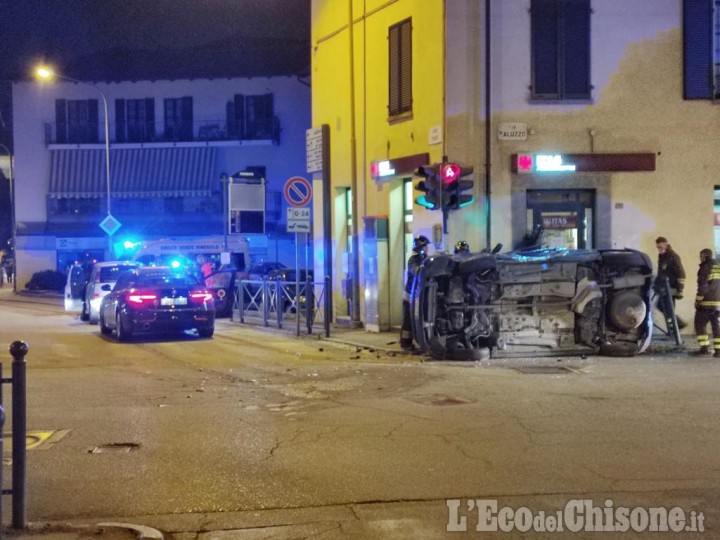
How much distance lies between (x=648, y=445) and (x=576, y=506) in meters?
2.06

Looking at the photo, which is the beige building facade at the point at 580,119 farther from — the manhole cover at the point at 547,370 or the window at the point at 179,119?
the window at the point at 179,119

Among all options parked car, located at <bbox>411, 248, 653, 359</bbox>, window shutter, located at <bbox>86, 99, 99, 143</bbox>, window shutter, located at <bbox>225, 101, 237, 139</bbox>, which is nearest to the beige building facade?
parked car, located at <bbox>411, 248, 653, 359</bbox>

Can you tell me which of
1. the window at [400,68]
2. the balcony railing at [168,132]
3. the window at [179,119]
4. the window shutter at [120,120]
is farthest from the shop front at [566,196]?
the window shutter at [120,120]

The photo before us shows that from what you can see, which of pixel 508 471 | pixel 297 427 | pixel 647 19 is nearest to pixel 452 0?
pixel 647 19

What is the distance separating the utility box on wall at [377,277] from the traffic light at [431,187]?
162 inches

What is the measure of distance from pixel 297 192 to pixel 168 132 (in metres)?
29.1

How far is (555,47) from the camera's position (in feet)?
56.8

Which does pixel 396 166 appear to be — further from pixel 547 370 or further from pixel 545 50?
pixel 547 370

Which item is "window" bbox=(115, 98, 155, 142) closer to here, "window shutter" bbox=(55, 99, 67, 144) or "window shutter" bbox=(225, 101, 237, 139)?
"window shutter" bbox=(55, 99, 67, 144)

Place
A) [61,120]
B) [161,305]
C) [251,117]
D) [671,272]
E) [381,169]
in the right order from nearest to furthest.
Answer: [671,272], [161,305], [381,169], [251,117], [61,120]

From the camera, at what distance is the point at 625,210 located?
17375mm

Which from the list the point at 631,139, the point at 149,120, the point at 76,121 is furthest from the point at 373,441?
the point at 76,121

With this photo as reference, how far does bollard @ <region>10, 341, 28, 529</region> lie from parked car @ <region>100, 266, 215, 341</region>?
11828mm

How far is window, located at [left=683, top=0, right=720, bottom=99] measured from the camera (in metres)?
17.3
